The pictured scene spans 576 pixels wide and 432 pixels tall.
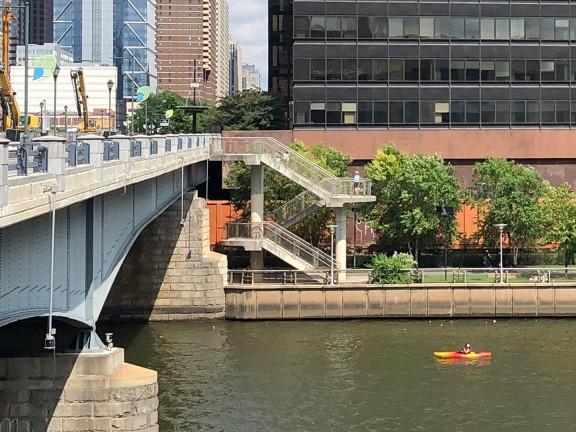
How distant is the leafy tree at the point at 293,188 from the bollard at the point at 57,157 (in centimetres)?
4240

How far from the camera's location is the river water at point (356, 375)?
120 feet

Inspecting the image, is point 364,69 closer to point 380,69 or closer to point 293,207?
point 380,69

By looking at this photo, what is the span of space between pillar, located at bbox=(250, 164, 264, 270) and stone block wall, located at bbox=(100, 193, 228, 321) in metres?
3.73

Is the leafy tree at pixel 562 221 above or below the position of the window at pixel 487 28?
below

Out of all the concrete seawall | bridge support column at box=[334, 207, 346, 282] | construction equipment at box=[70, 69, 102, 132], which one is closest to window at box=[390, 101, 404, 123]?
bridge support column at box=[334, 207, 346, 282]

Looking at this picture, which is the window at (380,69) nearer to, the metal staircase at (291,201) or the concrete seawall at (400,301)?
the metal staircase at (291,201)

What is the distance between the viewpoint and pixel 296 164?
61.5 meters

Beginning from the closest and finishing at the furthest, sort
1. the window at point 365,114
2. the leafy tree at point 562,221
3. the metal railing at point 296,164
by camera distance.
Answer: the metal railing at point 296,164 → the leafy tree at point 562,221 → the window at point 365,114

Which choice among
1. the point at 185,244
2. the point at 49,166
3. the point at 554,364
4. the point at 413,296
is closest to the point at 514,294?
the point at 413,296

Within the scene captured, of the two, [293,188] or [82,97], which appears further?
[82,97]

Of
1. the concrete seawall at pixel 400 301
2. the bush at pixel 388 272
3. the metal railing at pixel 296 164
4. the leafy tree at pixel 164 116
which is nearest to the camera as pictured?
the concrete seawall at pixel 400 301

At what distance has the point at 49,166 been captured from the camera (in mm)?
22625

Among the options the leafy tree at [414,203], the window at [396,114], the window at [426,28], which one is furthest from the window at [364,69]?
the leafy tree at [414,203]

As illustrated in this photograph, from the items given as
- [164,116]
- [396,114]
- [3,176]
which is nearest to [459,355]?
[3,176]
